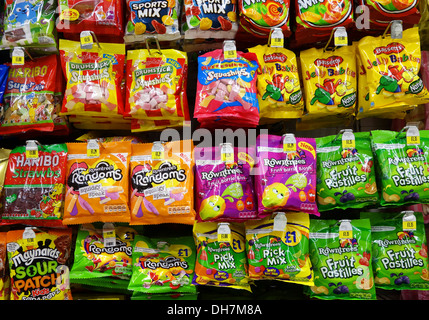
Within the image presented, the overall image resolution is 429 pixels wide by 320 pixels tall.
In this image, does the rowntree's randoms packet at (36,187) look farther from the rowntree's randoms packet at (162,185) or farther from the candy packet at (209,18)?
the candy packet at (209,18)

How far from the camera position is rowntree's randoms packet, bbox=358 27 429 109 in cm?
195

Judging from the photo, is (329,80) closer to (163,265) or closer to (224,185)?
(224,185)

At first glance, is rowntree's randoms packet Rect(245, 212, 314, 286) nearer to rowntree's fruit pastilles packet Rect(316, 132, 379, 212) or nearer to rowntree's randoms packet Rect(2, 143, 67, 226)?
rowntree's fruit pastilles packet Rect(316, 132, 379, 212)

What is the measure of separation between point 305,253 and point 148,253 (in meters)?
0.87

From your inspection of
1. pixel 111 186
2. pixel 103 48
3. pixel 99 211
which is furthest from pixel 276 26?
pixel 99 211

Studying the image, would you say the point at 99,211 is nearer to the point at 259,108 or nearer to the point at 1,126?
the point at 1,126

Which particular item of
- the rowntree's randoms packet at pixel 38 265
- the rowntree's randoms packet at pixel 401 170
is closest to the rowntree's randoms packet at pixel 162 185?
the rowntree's randoms packet at pixel 38 265

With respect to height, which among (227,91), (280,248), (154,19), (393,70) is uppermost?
(154,19)

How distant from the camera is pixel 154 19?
195 cm

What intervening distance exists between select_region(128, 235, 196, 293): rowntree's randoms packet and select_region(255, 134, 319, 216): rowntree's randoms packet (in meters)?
0.51

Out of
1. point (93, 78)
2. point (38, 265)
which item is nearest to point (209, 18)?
point (93, 78)

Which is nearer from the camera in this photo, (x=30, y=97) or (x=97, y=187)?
(x=97, y=187)

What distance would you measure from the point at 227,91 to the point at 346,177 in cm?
78

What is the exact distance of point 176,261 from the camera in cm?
203
